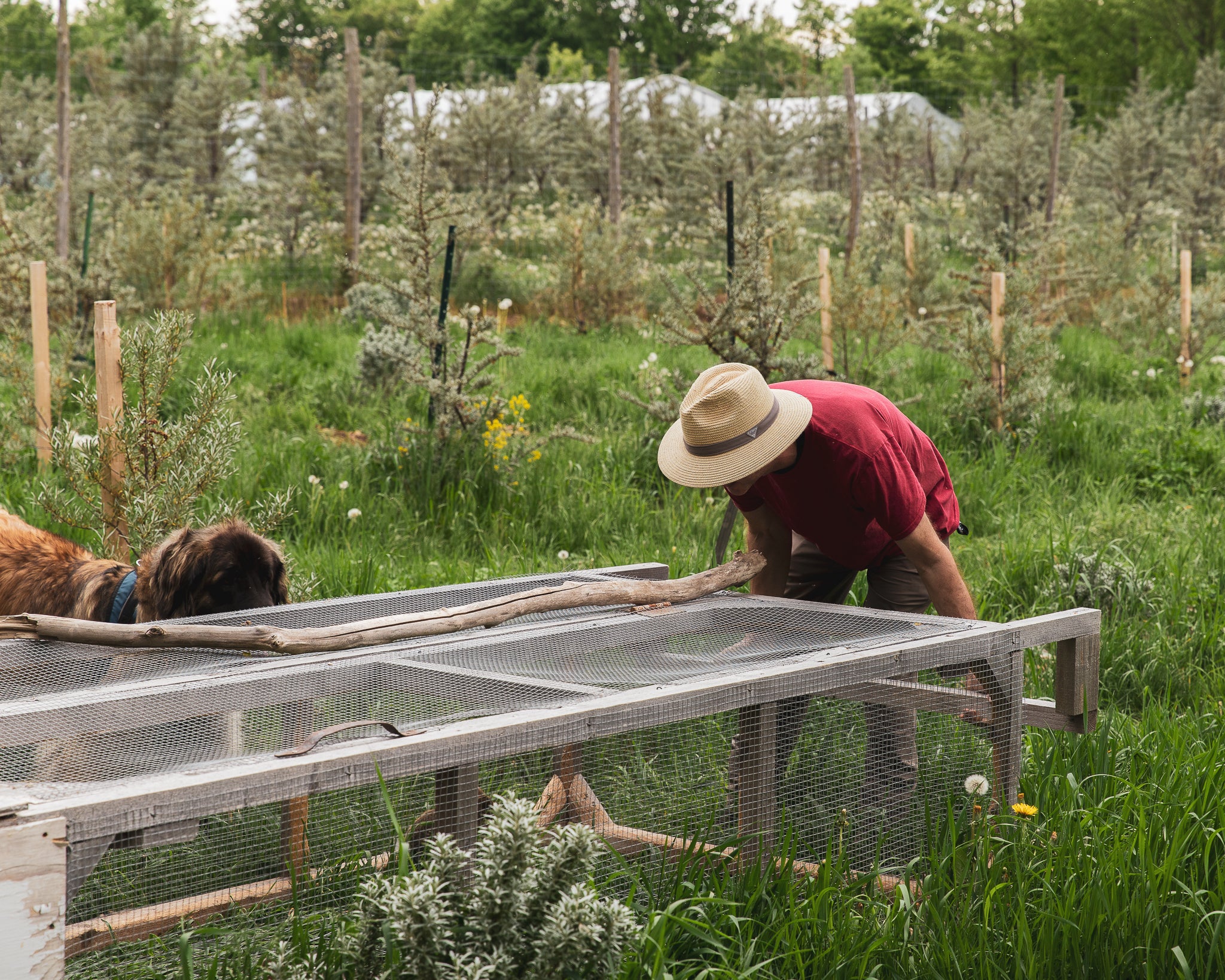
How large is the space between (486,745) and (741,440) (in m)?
1.45

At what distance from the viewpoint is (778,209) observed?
1477cm

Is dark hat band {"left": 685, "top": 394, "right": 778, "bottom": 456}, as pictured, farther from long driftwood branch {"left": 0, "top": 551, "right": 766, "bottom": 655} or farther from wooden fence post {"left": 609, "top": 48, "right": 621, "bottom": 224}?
wooden fence post {"left": 609, "top": 48, "right": 621, "bottom": 224}

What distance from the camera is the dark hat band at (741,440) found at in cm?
325

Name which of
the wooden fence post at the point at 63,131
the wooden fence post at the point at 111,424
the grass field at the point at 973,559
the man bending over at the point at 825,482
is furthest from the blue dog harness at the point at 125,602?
the wooden fence post at the point at 63,131

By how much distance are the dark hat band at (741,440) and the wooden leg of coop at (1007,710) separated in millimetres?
866

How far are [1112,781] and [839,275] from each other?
6928mm

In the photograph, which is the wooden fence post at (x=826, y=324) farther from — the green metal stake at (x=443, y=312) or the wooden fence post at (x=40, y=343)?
the wooden fence post at (x=40, y=343)

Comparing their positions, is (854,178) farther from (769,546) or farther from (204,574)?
(204,574)

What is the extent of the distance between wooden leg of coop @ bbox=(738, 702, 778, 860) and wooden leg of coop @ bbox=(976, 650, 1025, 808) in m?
0.65

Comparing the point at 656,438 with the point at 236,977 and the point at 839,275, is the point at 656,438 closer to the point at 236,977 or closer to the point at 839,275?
the point at 839,275

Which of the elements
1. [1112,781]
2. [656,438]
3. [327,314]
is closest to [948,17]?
[327,314]

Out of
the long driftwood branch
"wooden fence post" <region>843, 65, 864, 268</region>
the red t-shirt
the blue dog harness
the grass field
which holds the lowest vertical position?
the grass field

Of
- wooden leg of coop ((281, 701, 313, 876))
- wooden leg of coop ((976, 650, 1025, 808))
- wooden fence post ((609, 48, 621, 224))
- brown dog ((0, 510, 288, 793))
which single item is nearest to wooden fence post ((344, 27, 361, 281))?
wooden fence post ((609, 48, 621, 224))

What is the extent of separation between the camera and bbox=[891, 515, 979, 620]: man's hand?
3295 millimetres
